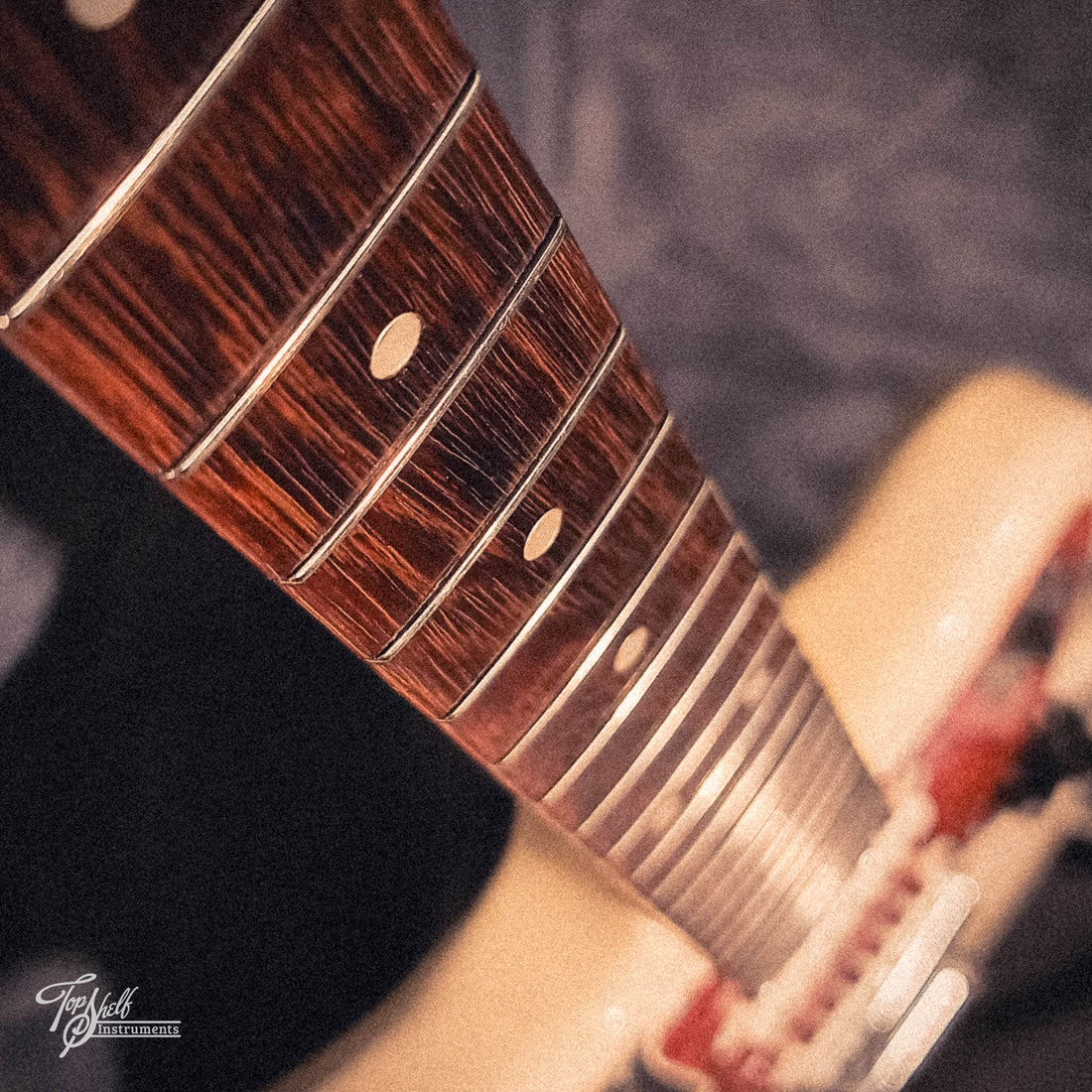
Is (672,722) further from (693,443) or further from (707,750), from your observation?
(693,443)

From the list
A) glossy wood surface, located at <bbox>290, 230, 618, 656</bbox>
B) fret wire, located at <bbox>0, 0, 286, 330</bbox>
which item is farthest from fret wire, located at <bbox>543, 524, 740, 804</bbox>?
fret wire, located at <bbox>0, 0, 286, 330</bbox>

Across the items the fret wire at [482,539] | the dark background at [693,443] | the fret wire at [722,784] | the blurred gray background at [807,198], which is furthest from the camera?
the blurred gray background at [807,198]

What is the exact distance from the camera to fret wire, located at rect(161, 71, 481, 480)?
0.23m

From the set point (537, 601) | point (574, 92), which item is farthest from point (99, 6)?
point (574, 92)

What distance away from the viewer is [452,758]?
71 cm

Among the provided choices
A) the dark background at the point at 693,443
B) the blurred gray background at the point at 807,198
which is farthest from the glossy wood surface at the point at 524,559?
the blurred gray background at the point at 807,198

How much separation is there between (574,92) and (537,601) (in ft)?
2.01

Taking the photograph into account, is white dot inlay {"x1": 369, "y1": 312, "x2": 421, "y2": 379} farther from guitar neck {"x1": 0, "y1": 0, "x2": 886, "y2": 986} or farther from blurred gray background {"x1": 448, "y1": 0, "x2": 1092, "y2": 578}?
blurred gray background {"x1": 448, "y1": 0, "x2": 1092, "y2": 578}

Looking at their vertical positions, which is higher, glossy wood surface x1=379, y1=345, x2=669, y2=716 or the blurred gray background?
the blurred gray background

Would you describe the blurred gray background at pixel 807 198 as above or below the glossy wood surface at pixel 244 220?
above

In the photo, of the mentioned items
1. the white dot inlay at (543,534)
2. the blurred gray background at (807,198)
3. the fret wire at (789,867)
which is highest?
the blurred gray background at (807,198)

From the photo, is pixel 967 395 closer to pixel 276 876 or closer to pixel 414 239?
pixel 414 239

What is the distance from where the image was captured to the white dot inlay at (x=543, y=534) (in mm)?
311

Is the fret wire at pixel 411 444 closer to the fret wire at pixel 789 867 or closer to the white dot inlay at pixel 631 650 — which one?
the white dot inlay at pixel 631 650
